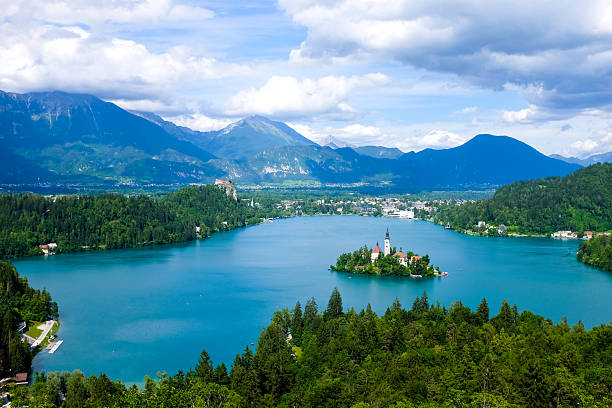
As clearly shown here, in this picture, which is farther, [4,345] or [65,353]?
[65,353]

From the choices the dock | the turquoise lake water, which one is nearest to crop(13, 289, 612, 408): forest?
the turquoise lake water

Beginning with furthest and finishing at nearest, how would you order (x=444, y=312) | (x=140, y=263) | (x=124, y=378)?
1. (x=140, y=263)
2. (x=444, y=312)
3. (x=124, y=378)

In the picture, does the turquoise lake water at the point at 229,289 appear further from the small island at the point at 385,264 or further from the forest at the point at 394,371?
the forest at the point at 394,371

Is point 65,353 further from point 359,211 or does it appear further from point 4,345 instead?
point 359,211

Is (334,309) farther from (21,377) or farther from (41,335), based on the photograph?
(41,335)

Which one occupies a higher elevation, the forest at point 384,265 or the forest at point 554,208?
the forest at point 554,208

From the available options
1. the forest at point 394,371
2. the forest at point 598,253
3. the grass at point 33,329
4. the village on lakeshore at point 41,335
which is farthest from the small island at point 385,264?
the grass at point 33,329

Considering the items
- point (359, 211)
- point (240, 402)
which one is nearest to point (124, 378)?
point (240, 402)
